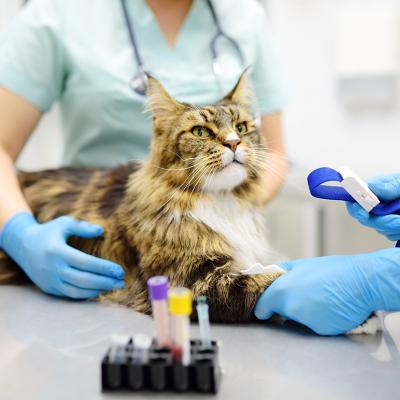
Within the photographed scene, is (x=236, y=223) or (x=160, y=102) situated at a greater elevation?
(x=160, y=102)

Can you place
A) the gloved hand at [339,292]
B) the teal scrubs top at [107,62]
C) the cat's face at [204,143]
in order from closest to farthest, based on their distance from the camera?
the gloved hand at [339,292] → the cat's face at [204,143] → the teal scrubs top at [107,62]

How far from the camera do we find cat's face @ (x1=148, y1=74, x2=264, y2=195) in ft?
3.50

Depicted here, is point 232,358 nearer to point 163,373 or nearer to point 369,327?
point 163,373

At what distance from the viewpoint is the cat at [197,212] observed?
106cm

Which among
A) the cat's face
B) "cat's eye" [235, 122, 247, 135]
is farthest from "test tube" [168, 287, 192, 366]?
"cat's eye" [235, 122, 247, 135]

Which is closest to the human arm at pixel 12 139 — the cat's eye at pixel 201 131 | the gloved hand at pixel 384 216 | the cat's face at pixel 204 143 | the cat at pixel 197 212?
the cat at pixel 197 212

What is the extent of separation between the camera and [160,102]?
1.16 meters

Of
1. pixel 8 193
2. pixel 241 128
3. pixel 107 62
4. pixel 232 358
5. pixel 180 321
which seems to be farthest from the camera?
pixel 107 62

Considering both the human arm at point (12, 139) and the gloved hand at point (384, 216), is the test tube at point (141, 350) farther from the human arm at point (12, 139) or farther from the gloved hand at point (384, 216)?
the human arm at point (12, 139)

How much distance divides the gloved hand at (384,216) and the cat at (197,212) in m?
0.19

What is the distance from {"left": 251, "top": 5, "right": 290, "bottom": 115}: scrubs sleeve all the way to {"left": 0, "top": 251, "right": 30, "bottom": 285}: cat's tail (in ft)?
2.63

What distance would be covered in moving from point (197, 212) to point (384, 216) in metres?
0.35

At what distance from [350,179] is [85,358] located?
54 centimetres

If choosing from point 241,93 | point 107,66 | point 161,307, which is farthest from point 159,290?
point 107,66
